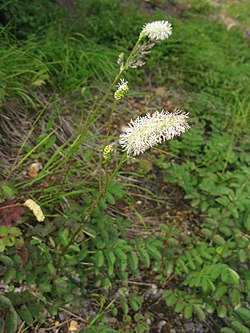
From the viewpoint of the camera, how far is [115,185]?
1.96m

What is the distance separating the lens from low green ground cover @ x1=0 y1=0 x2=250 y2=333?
171 centimetres

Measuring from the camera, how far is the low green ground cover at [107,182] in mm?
1707

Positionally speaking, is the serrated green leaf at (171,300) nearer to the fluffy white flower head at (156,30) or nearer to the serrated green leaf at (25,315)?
the serrated green leaf at (25,315)

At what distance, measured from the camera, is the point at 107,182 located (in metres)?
1.40

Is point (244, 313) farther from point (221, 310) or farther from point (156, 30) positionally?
point (156, 30)

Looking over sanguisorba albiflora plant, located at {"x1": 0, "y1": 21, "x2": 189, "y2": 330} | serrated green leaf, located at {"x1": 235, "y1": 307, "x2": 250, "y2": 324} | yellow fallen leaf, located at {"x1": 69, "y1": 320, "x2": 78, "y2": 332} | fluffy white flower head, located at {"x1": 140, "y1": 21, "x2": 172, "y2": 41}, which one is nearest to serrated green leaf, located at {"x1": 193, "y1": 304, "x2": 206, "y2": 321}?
serrated green leaf, located at {"x1": 235, "y1": 307, "x2": 250, "y2": 324}

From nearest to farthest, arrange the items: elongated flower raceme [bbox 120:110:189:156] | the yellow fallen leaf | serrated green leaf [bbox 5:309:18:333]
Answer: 1. elongated flower raceme [bbox 120:110:189:156]
2. serrated green leaf [bbox 5:309:18:333]
3. the yellow fallen leaf

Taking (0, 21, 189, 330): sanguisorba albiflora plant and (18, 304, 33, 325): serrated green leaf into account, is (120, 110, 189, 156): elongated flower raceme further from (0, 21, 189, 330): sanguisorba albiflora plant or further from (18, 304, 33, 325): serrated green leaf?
(18, 304, 33, 325): serrated green leaf

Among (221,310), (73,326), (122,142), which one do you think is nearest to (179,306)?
(221,310)

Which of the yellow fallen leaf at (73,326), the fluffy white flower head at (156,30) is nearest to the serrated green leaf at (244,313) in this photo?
the yellow fallen leaf at (73,326)

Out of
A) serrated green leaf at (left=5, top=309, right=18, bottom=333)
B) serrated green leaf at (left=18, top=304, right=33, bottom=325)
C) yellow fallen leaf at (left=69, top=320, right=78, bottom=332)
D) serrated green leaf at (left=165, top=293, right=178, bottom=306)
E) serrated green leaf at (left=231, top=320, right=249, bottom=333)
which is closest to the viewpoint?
serrated green leaf at (left=5, top=309, right=18, bottom=333)

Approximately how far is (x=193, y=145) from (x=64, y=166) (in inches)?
33.5

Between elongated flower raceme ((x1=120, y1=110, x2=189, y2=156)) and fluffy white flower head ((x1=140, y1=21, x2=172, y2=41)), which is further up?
fluffy white flower head ((x1=140, y1=21, x2=172, y2=41))

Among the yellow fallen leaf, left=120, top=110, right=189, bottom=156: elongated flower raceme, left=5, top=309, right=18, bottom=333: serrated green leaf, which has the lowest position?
the yellow fallen leaf
